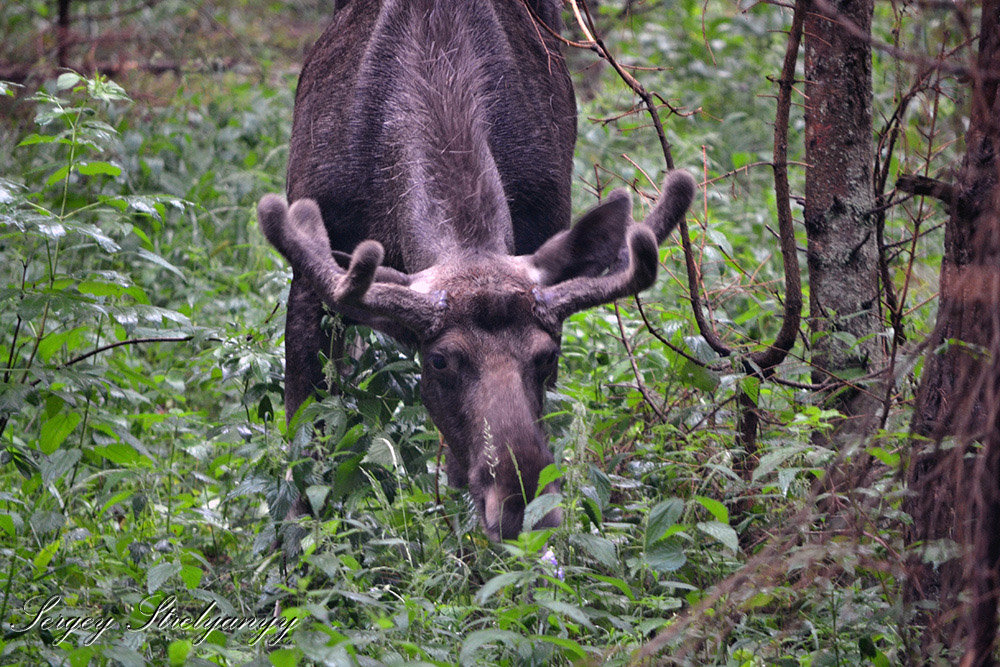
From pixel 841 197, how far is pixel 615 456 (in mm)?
1406

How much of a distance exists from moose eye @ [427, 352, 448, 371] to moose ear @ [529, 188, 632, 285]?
676 mm

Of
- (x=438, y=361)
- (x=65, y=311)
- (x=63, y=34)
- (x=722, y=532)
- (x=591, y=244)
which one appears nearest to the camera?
(x=722, y=532)

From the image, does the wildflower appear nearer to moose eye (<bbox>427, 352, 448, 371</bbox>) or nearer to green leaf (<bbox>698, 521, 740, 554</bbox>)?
green leaf (<bbox>698, 521, 740, 554</bbox>)

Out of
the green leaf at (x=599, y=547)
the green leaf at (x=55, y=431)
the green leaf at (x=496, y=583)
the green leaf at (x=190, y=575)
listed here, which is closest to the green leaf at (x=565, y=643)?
the green leaf at (x=496, y=583)

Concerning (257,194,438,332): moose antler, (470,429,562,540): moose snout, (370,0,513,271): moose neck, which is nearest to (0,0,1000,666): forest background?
(470,429,562,540): moose snout

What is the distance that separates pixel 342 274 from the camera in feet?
14.2

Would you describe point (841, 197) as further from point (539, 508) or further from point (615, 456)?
point (539, 508)

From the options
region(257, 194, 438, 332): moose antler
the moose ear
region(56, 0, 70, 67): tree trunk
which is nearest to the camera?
region(257, 194, 438, 332): moose antler

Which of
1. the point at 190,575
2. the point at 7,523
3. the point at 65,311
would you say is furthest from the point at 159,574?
the point at 65,311

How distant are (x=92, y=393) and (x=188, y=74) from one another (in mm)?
5843

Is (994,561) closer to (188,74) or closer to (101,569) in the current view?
(101,569)

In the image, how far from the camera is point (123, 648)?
9.80 ft

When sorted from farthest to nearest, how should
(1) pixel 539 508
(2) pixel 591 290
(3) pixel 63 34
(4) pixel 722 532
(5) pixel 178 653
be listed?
(3) pixel 63 34 < (2) pixel 591 290 < (4) pixel 722 532 < (1) pixel 539 508 < (5) pixel 178 653

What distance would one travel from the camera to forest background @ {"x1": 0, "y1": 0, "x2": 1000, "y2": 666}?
2820 millimetres
